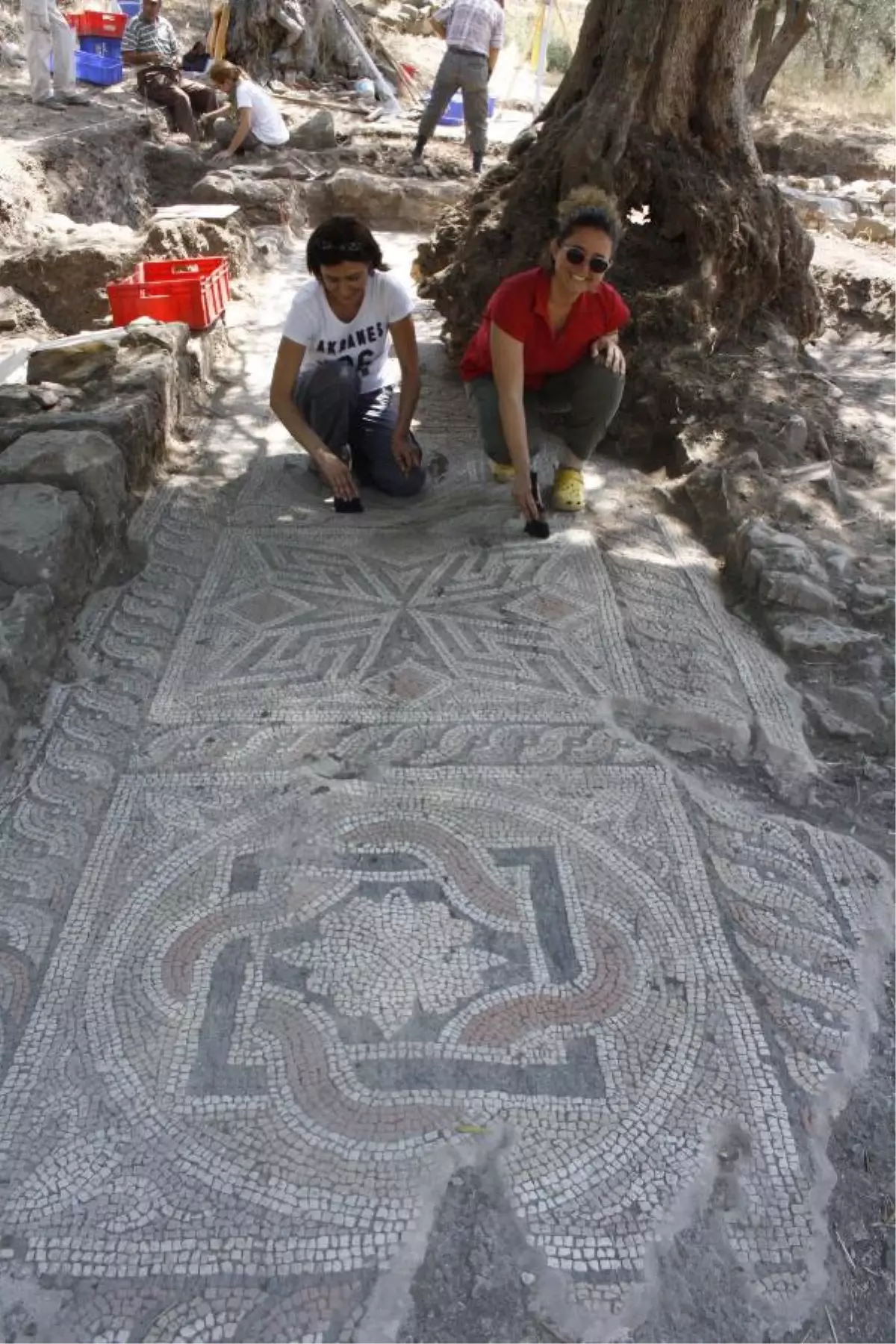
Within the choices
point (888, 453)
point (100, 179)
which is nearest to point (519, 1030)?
point (888, 453)

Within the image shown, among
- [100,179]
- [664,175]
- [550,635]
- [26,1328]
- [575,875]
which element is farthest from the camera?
[100,179]

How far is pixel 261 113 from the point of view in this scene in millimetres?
8742

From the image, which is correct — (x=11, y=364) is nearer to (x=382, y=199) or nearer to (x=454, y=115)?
(x=382, y=199)

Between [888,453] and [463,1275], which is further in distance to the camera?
[888,453]

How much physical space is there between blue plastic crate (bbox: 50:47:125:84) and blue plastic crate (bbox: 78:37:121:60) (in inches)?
13.3

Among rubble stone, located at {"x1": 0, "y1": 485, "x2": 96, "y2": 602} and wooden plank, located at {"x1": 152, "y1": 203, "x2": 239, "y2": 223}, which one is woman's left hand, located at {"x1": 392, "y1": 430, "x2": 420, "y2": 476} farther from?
wooden plank, located at {"x1": 152, "y1": 203, "x2": 239, "y2": 223}

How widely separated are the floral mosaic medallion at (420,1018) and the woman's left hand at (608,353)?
1.62 meters

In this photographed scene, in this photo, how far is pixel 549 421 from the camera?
3.73m

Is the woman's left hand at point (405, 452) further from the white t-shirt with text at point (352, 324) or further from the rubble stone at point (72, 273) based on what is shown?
the rubble stone at point (72, 273)

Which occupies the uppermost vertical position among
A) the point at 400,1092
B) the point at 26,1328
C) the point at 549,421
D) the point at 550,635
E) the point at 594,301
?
the point at 594,301

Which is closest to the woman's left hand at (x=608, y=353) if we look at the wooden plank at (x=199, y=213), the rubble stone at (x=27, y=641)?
the rubble stone at (x=27, y=641)

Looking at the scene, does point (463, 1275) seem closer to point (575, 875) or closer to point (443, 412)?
point (575, 875)

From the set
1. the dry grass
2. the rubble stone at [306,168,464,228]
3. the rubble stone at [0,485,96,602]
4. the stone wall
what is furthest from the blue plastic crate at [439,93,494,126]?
the rubble stone at [0,485,96,602]

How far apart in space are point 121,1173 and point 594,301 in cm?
276
